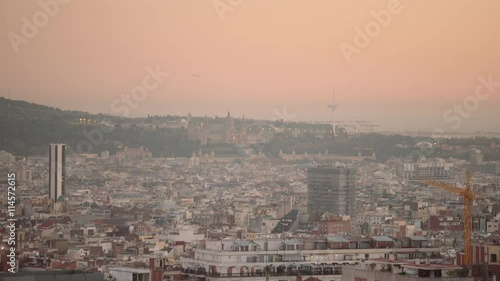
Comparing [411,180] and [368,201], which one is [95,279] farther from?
[411,180]

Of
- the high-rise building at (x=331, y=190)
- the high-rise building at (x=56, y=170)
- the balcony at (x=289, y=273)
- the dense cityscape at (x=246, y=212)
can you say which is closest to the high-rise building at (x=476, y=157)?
the dense cityscape at (x=246, y=212)

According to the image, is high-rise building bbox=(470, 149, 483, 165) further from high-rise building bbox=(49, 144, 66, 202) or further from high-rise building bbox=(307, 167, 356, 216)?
high-rise building bbox=(49, 144, 66, 202)

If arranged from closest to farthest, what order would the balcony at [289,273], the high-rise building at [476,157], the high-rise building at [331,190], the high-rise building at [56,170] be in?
the balcony at [289,273] → the high-rise building at [56,170] → the high-rise building at [331,190] → the high-rise building at [476,157]

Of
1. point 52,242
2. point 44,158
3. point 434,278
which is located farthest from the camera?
point 44,158

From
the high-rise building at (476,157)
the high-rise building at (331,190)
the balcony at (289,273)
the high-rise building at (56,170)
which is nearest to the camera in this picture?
the balcony at (289,273)

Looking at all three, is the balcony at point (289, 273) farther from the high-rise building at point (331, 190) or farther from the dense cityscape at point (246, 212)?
the high-rise building at point (331, 190)

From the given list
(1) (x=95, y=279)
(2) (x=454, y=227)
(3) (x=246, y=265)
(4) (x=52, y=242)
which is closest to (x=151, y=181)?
(2) (x=454, y=227)
